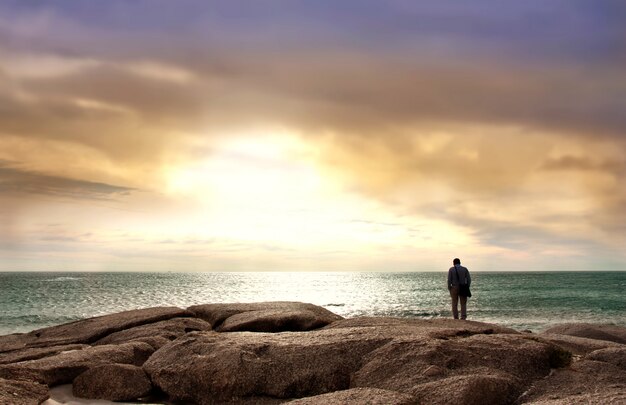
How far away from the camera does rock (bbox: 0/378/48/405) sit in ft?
30.3

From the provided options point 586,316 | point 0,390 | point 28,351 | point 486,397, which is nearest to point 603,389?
point 486,397

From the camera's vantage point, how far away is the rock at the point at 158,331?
Answer: 15520 millimetres

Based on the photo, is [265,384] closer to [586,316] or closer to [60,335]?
[60,335]

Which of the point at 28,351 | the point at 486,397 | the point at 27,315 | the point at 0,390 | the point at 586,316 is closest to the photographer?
the point at 486,397

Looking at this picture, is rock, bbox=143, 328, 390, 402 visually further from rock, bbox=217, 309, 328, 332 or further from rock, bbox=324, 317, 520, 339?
rock, bbox=217, 309, 328, 332

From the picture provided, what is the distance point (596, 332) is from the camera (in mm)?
19000

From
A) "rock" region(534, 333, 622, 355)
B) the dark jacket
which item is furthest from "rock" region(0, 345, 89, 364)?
the dark jacket

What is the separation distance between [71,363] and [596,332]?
1670 cm

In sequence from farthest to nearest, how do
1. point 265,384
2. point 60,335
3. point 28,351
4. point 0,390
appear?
point 60,335 → point 28,351 → point 265,384 → point 0,390

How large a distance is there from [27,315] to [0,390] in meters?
44.1

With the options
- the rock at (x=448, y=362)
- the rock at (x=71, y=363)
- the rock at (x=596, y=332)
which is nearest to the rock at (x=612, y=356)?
the rock at (x=448, y=362)

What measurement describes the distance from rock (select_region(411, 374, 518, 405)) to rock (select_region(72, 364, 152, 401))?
224 inches

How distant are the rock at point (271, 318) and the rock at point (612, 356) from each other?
7471mm

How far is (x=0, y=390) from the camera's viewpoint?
9328 mm
